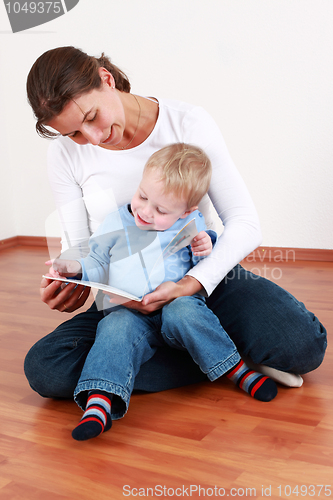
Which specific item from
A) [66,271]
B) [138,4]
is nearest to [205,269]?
[66,271]

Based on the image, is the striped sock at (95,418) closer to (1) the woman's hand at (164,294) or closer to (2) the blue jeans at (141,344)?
(2) the blue jeans at (141,344)

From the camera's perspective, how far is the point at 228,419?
1038mm

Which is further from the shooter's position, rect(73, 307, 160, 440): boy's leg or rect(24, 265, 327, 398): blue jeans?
rect(24, 265, 327, 398): blue jeans

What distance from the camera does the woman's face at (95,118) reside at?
1.05m

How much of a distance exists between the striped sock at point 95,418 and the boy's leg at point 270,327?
0.35 meters

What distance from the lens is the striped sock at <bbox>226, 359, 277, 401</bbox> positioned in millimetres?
1106

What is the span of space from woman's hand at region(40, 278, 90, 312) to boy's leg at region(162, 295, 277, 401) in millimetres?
227

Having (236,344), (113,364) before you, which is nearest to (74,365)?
(113,364)

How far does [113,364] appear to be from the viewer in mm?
1004

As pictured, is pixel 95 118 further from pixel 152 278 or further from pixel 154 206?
pixel 152 278

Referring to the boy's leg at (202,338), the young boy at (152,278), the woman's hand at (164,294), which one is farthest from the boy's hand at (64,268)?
the boy's leg at (202,338)

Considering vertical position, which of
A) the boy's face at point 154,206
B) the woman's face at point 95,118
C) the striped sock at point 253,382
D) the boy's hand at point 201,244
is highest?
the woman's face at point 95,118

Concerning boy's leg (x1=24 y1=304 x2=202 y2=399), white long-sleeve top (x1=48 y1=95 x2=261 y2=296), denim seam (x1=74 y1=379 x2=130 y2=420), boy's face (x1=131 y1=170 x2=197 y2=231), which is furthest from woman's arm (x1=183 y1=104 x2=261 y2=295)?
denim seam (x1=74 y1=379 x2=130 y2=420)

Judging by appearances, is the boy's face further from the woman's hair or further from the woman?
the woman's hair
